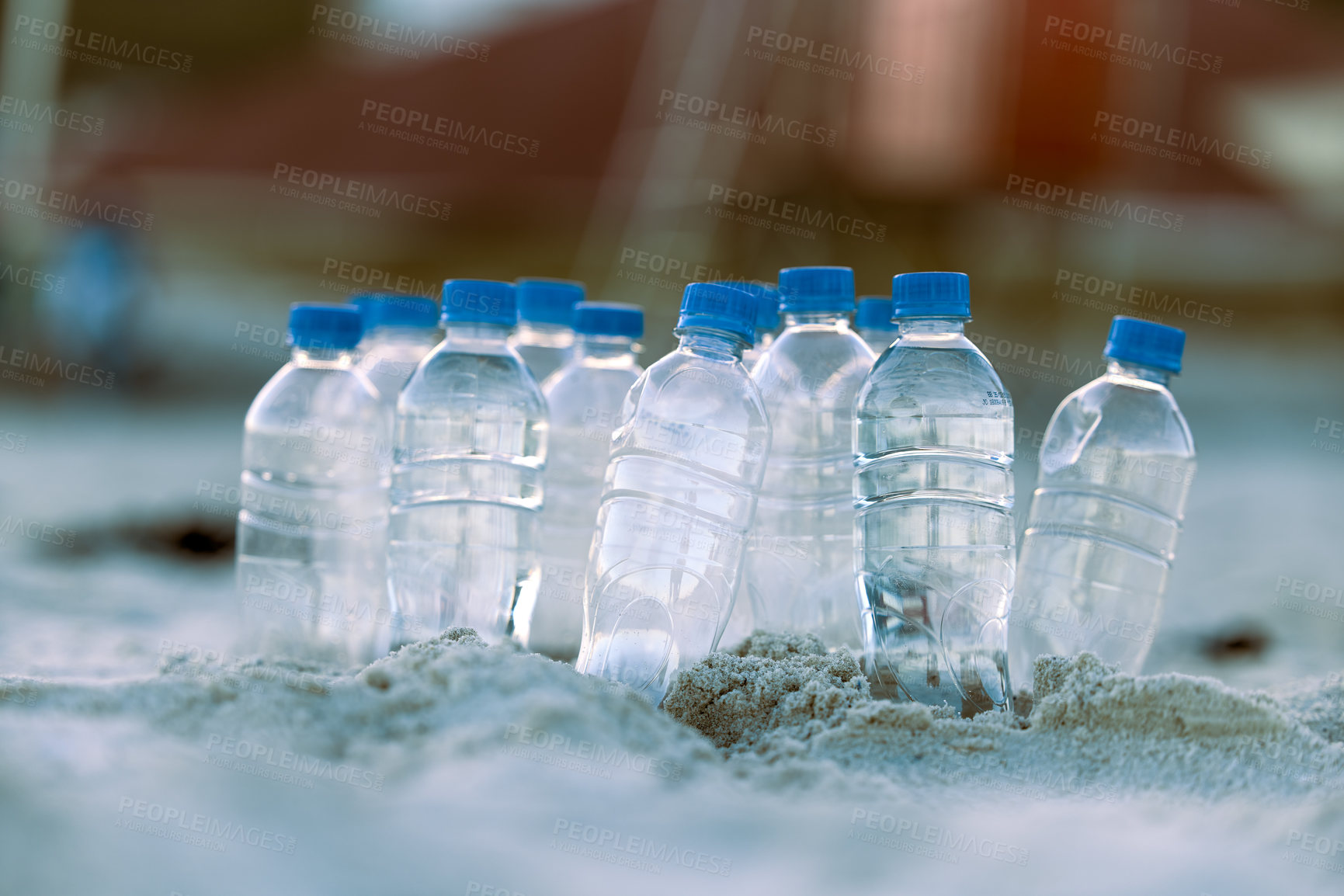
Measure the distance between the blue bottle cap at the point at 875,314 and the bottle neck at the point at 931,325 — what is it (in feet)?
1.48

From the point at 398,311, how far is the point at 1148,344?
1.67 meters

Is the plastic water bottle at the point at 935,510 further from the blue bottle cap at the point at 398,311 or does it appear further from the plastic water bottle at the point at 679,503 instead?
the blue bottle cap at the point at 398,311

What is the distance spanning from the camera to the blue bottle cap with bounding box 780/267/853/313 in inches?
84.2

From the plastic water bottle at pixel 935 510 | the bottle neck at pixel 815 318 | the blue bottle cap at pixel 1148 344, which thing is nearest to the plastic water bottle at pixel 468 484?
the bottle neck at pixel 815 318

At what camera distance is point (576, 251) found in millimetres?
10742

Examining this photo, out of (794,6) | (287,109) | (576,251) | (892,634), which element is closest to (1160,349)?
(892,634)

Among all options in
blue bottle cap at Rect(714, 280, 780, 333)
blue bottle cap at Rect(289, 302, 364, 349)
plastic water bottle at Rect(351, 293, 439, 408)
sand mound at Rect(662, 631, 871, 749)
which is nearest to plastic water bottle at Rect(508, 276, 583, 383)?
plastic water bottle at Rect(351, 293, 439, 408)

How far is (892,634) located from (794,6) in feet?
24.3

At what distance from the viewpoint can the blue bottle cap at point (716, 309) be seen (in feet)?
6.20

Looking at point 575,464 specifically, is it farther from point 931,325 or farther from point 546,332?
point 931,325

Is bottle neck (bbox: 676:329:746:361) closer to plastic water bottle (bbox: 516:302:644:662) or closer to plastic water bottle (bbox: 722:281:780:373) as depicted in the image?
plastic water bottle (bbox: 722:281:780:373)

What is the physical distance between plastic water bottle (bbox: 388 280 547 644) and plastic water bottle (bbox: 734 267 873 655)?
1.57 feet

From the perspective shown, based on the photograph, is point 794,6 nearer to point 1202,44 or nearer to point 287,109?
point 1202,44

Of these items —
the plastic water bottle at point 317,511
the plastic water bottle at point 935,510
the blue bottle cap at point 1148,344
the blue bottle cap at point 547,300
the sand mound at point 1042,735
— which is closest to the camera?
the sand mound at point 1042,735
